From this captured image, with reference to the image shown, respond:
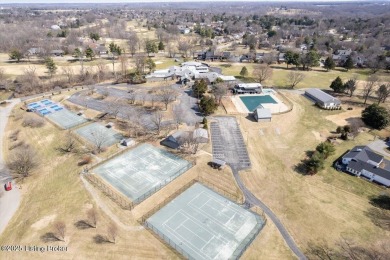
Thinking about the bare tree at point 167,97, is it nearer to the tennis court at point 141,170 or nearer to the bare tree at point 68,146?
the tennis court at point 141,170

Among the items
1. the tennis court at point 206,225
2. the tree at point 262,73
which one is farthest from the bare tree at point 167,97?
the tree at point 262,73

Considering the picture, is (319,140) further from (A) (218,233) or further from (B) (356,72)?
(B) (356,72)

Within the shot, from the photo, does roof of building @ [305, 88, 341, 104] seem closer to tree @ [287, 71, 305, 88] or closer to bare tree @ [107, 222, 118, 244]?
tree @ [287, 71, 305, 88]

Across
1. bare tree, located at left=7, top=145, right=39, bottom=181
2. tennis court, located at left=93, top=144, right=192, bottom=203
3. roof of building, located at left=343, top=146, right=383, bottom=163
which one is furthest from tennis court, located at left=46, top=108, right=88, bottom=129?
roof of building, located at left=343, top=146, right=383, bottom=163

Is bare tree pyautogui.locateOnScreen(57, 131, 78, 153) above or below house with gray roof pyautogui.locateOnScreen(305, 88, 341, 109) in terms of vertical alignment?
below

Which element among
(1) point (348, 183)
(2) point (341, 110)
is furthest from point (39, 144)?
(2) point (341, 110)
